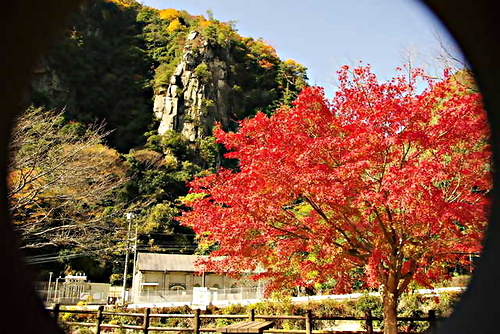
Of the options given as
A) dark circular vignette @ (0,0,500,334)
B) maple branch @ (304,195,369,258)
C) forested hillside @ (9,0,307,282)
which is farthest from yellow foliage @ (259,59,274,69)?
dark circular vignette @ (0,0,500,334)

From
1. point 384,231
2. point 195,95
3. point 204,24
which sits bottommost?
point 384,231

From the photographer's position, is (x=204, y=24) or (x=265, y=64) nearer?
(x=265, y=64)

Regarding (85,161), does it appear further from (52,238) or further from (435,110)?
(435,110)

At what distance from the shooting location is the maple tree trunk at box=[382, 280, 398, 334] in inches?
247

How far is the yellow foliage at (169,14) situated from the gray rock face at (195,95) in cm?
1071

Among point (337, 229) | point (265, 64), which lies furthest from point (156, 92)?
point (337, 229)

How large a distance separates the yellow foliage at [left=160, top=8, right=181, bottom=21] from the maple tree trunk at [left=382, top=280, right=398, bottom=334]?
5792 centimetres

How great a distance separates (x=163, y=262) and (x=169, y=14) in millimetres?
42794

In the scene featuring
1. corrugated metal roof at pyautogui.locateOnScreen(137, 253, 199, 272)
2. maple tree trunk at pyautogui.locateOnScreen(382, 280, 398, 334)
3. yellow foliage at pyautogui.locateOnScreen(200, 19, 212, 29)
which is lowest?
maple tree trunk at pyautogui.locateOnScreen(382, 280, 398, 334)

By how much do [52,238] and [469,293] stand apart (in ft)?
27.7

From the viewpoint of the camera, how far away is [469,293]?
257 centimetres

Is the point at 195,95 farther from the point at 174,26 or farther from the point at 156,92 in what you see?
the point at 174,26

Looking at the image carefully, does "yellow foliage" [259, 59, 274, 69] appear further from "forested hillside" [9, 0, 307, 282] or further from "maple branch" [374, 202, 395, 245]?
"maple branch" [374, 202, 395, 245]

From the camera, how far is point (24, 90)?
Result: 2.66 metres
